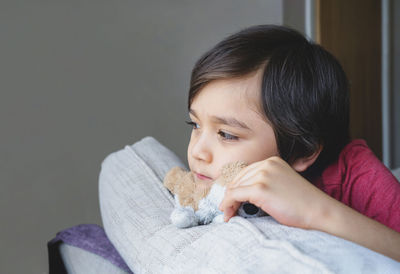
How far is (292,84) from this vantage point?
94 cm

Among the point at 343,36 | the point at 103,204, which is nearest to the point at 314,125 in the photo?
the point at 103,204

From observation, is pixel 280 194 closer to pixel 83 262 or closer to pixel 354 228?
pixel 354 228

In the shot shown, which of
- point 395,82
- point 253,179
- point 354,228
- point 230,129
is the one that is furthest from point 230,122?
point 395,82

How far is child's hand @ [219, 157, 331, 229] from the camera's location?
61 centimetres

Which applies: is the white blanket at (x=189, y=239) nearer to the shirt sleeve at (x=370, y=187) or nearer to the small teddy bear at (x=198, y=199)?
the small teddy bear at (x=198, y=199)

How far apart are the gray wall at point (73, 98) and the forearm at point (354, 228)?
81.4 inches

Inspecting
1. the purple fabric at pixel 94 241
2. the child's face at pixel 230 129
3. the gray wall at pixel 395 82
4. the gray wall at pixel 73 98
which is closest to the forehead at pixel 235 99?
the child's face at pixel 230 129

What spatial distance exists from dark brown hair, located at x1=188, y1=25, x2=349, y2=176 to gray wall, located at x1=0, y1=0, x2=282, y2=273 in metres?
1.63

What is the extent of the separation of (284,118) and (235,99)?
0.11 meters

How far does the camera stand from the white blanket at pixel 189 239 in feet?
1.52

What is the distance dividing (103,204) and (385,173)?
0.64m

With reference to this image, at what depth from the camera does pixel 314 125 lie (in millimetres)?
952

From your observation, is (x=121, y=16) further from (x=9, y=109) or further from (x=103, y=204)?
(x=103, y=204)

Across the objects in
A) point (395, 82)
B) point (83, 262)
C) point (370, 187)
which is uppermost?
point (370, 187)
